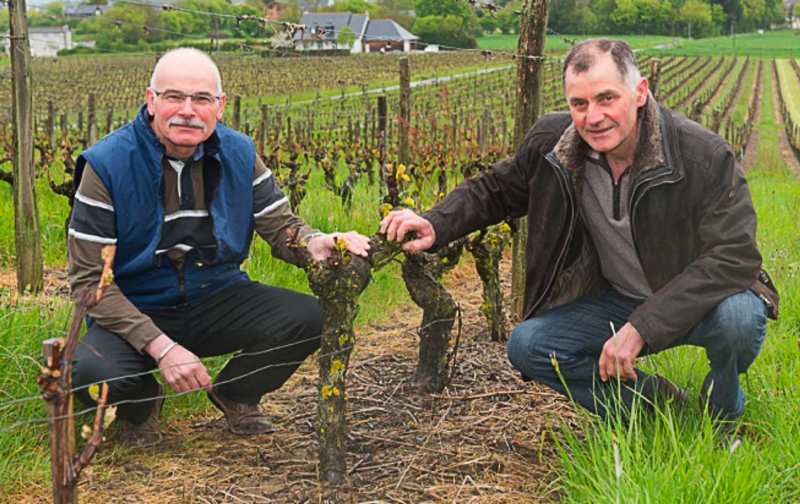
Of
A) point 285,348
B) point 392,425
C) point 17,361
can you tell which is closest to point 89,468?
point 17,361

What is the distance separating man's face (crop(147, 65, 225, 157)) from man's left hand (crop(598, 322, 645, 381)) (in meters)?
1.75

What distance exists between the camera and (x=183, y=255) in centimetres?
374

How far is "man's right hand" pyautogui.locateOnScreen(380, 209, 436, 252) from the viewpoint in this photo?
3.63m

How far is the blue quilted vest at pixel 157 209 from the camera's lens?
3543 millimetres

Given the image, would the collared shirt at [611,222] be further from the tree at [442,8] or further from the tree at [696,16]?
the tree at [696,16]

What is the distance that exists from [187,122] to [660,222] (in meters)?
1.83

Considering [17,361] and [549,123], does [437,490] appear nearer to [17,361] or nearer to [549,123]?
[549,123]

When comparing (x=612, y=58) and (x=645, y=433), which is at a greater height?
(x=612, y=58)

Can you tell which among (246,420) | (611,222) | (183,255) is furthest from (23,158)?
(611,222)

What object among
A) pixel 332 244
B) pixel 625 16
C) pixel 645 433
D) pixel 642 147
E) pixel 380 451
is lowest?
pixel 380 451

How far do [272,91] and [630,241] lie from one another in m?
32.0

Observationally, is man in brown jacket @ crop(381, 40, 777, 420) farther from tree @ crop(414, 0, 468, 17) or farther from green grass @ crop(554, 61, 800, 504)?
tree @ crop(414, 0, 468, 17)

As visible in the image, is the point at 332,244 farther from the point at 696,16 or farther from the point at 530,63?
the point at 696,16

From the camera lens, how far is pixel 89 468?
11.5ft
